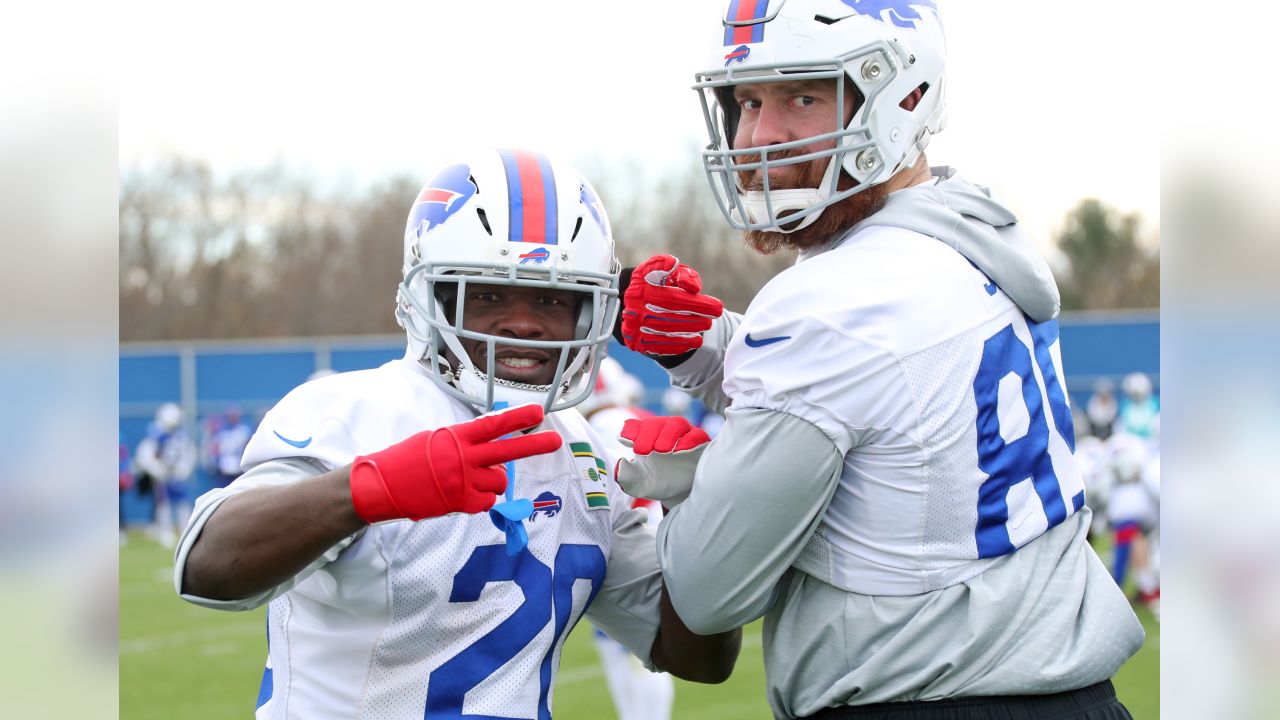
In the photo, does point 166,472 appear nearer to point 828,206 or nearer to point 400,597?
point 400,597

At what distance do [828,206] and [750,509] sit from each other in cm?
64

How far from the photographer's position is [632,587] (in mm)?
2682

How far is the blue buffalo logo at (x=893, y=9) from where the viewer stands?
2.39 meters

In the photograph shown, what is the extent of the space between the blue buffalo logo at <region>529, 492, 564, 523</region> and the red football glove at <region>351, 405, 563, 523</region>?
465 millimetres

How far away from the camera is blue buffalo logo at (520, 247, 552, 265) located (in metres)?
2.46

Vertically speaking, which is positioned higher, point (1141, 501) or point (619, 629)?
point (619, 629)

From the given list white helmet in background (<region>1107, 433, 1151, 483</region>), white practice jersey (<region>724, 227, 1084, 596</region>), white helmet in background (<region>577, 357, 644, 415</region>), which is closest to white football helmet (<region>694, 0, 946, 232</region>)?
white practice jersey (<region>724, 227, 1084, 596</region>)

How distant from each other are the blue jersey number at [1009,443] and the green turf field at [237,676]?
5765 mm

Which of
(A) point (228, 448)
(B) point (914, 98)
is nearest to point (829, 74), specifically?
(B) point (914, 98)

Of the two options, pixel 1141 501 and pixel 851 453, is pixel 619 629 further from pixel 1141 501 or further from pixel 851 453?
pixel 1141 501

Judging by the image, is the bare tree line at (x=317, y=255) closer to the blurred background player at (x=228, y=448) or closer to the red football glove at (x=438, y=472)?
the blurred background player at (x=228, y=448)
